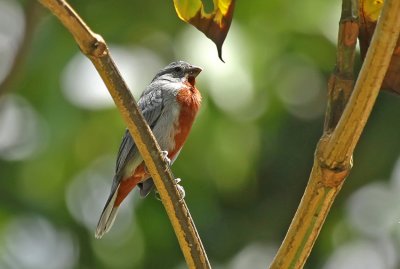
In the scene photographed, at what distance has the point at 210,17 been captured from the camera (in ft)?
6.26

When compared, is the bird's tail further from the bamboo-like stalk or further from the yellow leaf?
the bamboo-like stalk

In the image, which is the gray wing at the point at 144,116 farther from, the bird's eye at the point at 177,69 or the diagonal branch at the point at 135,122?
the diagonal branch at the point at 135,122

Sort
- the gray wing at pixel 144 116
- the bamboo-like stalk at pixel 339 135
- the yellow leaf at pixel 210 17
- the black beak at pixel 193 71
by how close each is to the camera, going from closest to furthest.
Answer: the bamboo-like stalk at pixel 339 135
the yellow leaf at pixel 210 17
the gray wing at pixel 144 116
the black beak at pixel 193 71

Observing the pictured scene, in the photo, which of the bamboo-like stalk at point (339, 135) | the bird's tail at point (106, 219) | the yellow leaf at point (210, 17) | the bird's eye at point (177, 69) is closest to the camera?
the bamboo-like stalk at point (339, 135)

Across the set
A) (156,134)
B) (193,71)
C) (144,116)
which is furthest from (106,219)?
(193,71)

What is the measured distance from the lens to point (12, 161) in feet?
19.2

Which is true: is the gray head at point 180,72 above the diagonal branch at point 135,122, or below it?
below

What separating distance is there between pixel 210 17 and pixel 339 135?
1.41 ft

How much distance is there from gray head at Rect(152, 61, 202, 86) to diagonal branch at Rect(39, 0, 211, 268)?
313 centimetres

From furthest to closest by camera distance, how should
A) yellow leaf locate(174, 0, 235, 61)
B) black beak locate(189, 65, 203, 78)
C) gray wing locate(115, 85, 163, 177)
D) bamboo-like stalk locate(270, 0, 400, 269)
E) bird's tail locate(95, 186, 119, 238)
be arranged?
1. black beak locate(189, 65, 203, 78)
2. gray wing locate(115, 85, 163, 177)
3. bird's tail locate(95, 186, 119, 238)
4. yellow leaf locate(174, 0, 235, 61)
5. bamboo-like stalk locate(270, 0, 400, 269)

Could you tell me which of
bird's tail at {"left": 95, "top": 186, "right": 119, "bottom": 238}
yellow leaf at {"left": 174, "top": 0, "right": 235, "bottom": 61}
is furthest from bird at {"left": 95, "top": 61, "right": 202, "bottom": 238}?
yellow leaf at {"left": 174, "top": 0, "right": 235, "bottom": 61}

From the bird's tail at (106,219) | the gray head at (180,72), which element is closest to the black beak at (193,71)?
the gray head at (180,72)

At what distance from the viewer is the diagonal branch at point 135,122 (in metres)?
1.63

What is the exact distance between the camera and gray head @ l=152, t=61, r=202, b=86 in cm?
507
